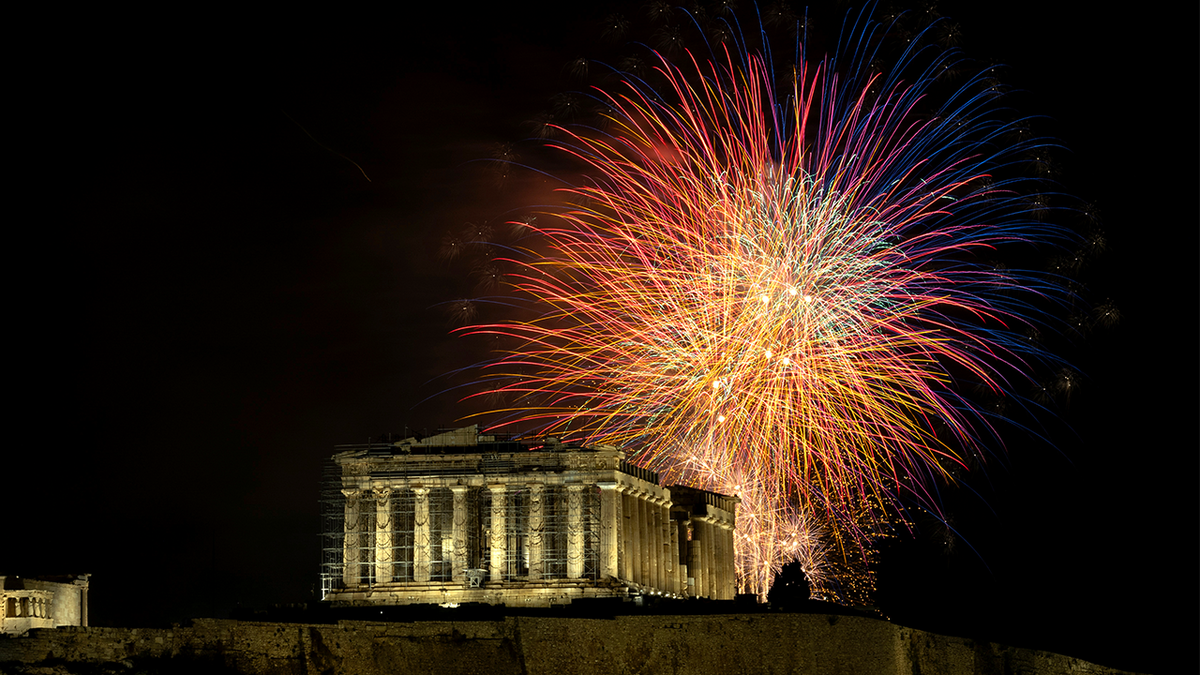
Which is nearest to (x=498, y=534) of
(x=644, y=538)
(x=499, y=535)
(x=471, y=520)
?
(x=499, y=535)

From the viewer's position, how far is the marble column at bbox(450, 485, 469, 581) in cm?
8319

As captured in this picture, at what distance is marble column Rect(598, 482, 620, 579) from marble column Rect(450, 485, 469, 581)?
6.84 metres

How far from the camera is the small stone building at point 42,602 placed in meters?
76.8

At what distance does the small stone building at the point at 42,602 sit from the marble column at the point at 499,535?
68.6ft

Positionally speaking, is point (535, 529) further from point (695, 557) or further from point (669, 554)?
point (695, 557)

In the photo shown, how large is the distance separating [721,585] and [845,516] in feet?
29.5

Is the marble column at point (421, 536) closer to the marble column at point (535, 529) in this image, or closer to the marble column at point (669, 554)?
the marble column at point (535, 529)

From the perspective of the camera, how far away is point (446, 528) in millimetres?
84250

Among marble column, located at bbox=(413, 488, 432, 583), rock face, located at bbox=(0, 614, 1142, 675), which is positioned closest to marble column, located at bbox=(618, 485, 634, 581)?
marble column, located at bbox=(413, 488, 432, 583)

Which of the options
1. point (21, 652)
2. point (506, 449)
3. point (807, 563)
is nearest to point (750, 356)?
point (506, 449)

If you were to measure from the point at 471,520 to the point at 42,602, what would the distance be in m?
21.0

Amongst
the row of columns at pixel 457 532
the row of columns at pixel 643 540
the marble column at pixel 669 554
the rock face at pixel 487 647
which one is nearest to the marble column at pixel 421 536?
the row of columns at pixel 457 532

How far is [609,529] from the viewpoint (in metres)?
83.5

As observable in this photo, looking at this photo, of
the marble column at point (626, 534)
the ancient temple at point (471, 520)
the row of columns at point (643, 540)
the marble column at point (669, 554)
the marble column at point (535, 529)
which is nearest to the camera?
the ancient temple at point (471, 520)
